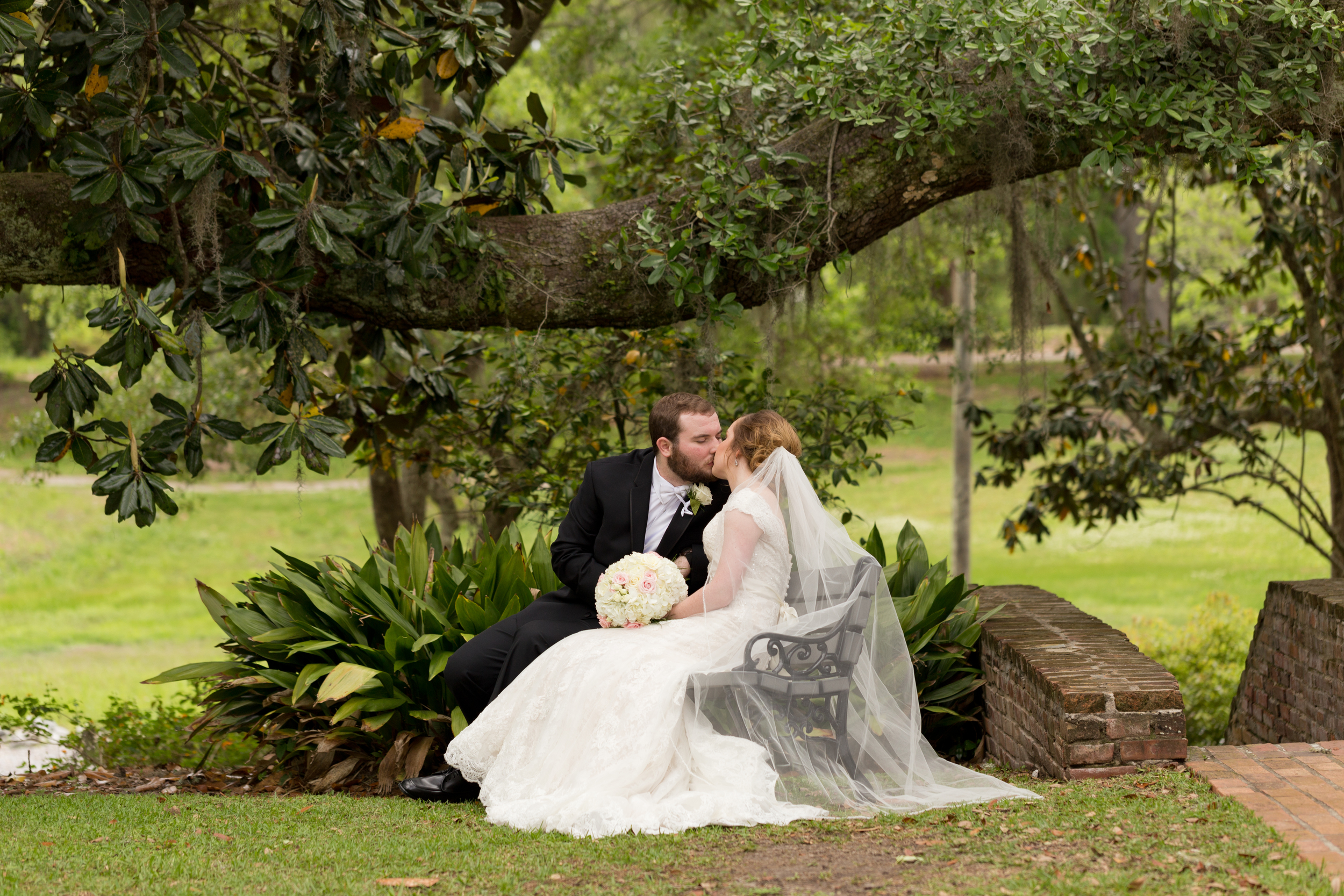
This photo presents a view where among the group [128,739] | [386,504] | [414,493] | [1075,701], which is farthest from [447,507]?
[1075,701]

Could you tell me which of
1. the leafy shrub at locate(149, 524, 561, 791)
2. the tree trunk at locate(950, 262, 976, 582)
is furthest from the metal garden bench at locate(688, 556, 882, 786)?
the tree trunk at locate(950, 262, 976, 582)

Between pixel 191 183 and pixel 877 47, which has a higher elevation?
pixel 877 47

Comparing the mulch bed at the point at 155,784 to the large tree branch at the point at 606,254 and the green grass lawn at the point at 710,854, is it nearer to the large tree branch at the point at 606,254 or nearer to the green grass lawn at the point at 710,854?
the green grass lawn at the point at 710,854

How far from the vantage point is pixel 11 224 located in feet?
16.4

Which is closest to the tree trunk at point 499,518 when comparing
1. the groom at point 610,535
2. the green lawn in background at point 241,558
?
the groom at point 610,535

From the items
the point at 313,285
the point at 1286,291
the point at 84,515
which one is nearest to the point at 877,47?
the point at 313,285

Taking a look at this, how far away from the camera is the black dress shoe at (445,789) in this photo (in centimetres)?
485

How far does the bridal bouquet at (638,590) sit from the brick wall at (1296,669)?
3.44m

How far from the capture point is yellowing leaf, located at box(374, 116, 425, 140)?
17.9 feet

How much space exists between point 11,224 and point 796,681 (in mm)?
3808

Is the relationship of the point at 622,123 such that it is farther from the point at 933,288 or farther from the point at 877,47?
the point at 933,288

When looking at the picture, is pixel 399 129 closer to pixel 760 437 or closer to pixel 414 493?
pixel 760 437

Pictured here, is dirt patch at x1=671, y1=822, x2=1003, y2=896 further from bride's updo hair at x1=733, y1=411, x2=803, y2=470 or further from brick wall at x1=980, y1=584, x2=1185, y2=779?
bride's updo hair at x1=733, y1=411, x2=803, y2=470

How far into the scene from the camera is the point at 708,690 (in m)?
4.54
